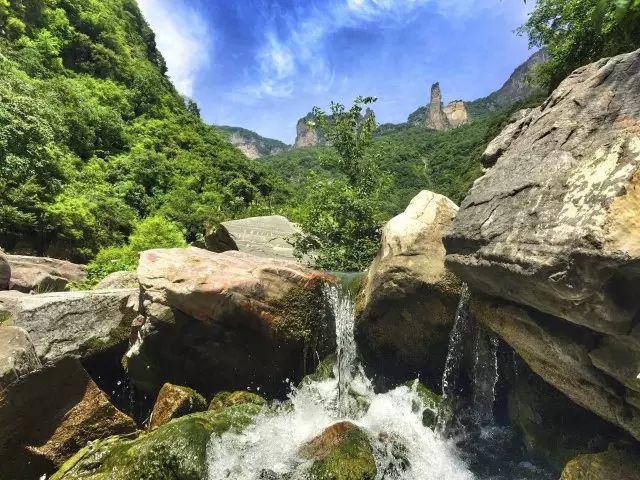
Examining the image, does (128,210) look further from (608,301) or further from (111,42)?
(111,42)

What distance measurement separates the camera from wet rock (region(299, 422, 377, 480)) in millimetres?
6004

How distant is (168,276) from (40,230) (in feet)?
42.0

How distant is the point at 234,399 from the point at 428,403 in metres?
3.98

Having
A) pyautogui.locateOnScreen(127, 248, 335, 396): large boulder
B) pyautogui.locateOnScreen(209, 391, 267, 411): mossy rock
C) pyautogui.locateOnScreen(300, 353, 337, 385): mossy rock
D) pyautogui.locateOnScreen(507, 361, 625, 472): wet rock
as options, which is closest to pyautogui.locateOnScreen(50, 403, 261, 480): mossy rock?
pyautogui.locateOnScreen(209, 391, 267, 411): mossy rock

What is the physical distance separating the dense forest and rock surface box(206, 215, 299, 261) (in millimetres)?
1968

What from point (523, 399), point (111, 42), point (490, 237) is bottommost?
point (523, 399)

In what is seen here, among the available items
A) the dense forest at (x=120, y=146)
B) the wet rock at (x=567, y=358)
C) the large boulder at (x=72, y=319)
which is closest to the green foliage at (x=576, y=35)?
the dense forest at (x=120, y=146)

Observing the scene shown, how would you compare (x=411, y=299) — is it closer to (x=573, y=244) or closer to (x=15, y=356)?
(x=573, y=244)

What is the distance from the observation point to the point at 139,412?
360 inches

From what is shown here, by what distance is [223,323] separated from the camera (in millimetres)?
8797

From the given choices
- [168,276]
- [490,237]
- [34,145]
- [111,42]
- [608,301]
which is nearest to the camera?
[608,301]

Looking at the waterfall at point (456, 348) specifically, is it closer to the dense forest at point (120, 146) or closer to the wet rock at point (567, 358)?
the wet rock at point (567, 358)

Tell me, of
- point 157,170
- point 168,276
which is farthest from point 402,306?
point 157,170

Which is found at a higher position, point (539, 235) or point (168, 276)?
point (539, 235)
